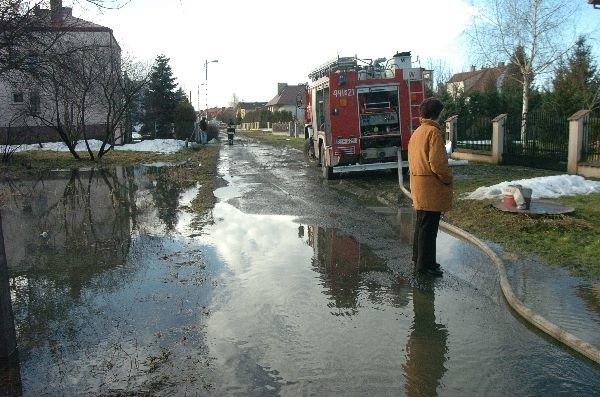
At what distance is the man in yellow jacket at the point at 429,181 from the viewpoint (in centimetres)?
602

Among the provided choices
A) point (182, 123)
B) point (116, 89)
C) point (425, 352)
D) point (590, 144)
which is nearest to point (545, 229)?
point (425, 352)

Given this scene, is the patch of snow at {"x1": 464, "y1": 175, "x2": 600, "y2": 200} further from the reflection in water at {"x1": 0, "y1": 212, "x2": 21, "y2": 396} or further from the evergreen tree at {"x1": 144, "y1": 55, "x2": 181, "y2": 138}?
the evergreen tree at {"x1": 144, "y1": 55, "x2": 181, "y2": 138}

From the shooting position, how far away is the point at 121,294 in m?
5.81

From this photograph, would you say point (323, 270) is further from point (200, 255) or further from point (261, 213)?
point (261, 213)

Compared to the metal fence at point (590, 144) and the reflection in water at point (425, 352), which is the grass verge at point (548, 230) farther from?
the metal fence at point (590, 144)

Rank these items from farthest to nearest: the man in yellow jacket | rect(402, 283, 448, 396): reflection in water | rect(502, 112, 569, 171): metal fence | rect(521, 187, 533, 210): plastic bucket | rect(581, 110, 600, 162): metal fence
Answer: rect(502, 112, 569, 171): metal fence, rect(581, 110, 600, 162): metal fence, rect(521, 187, 533, 210): plastic bucket, the man in yellow jacket, rect(402, 283, 448, 396): reflection in water

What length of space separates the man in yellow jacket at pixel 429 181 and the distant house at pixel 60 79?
763 centimetres

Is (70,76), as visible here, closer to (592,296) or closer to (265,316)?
(265,316)

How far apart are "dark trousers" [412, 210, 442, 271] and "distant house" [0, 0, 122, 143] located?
798 cm

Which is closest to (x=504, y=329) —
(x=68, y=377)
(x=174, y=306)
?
(x=174, y=306)

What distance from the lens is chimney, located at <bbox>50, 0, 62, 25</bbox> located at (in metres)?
10.6

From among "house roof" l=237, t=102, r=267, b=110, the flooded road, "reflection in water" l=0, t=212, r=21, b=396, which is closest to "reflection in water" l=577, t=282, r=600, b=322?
the flooded road

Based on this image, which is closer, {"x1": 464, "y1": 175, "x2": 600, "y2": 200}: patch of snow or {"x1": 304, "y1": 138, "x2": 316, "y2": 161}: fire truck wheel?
{"x1": 464, "y1": 175, "x2": 600, "y2": 200}: patch of snow

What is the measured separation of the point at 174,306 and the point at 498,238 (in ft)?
15.7
